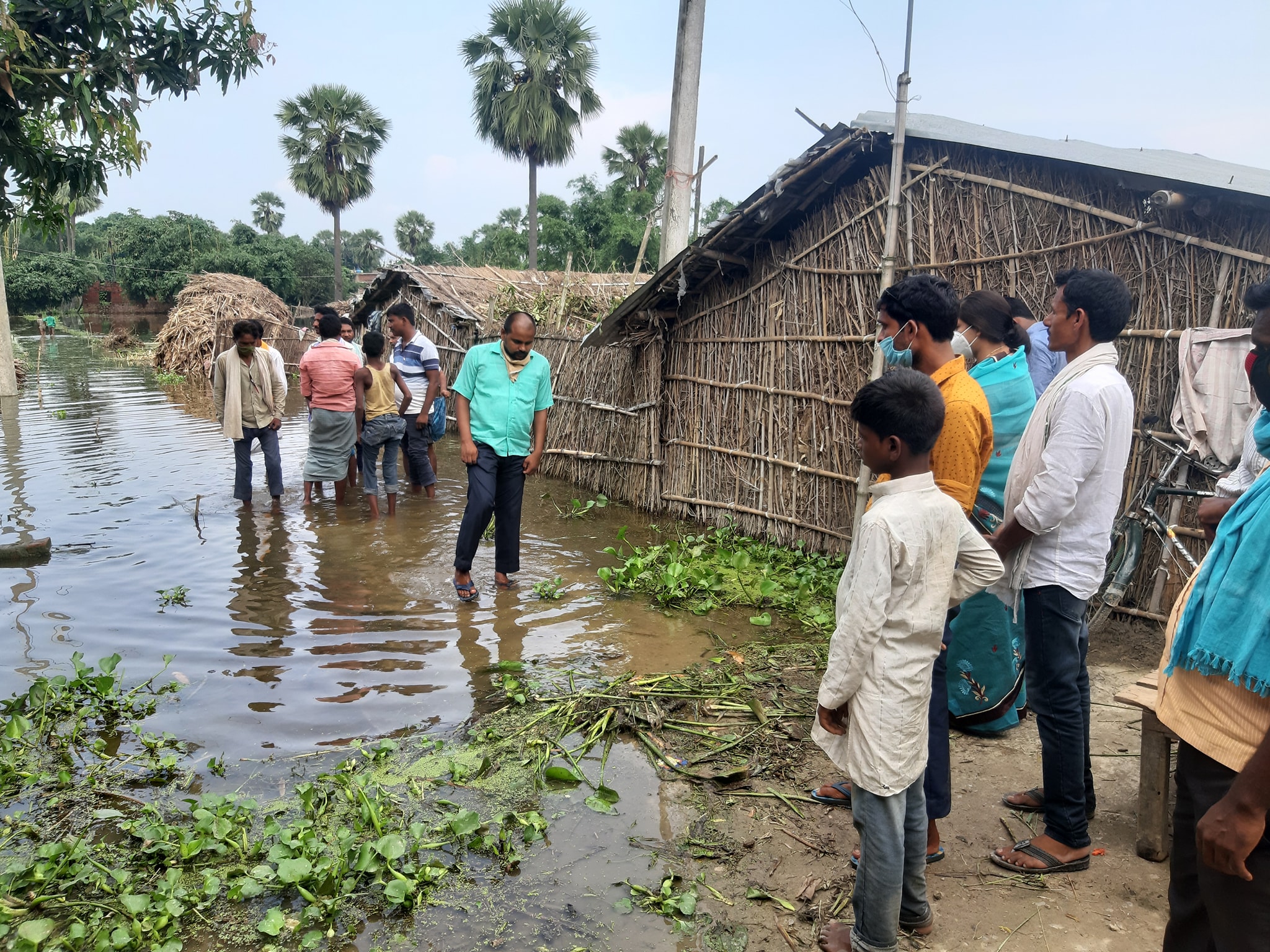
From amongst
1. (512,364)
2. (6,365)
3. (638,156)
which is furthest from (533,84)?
(512,364)

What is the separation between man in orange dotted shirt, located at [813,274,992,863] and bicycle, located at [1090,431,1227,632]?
252 cm

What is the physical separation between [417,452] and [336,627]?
3862 mm

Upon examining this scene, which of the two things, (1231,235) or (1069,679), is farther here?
(1231,235)

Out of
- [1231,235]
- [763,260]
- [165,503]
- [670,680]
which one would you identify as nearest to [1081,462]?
[670,680]

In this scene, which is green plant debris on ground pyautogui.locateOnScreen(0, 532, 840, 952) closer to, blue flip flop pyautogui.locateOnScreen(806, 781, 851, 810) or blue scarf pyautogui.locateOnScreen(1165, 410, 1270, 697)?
blue flip flop pyautogui.locateOnScreen(806, 781, 851, 810)

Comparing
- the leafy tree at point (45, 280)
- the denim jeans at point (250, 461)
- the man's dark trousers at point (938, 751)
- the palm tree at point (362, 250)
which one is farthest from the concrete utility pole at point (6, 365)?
the palm tree at point (362, 250)

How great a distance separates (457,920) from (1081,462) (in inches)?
99.5

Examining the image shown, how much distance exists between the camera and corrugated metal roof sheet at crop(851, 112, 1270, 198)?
14.5ft

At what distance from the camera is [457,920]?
8.59 ft

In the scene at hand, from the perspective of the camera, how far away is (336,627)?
5262 mm

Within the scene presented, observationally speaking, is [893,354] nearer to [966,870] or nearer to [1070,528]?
[1070,528]

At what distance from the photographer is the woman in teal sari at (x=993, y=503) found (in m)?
3.46

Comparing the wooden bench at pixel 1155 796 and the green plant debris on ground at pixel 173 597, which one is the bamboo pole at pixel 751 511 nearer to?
the wooden bench at pixel 1155 796

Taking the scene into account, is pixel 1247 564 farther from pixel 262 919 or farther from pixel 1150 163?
pixel 1150 163
